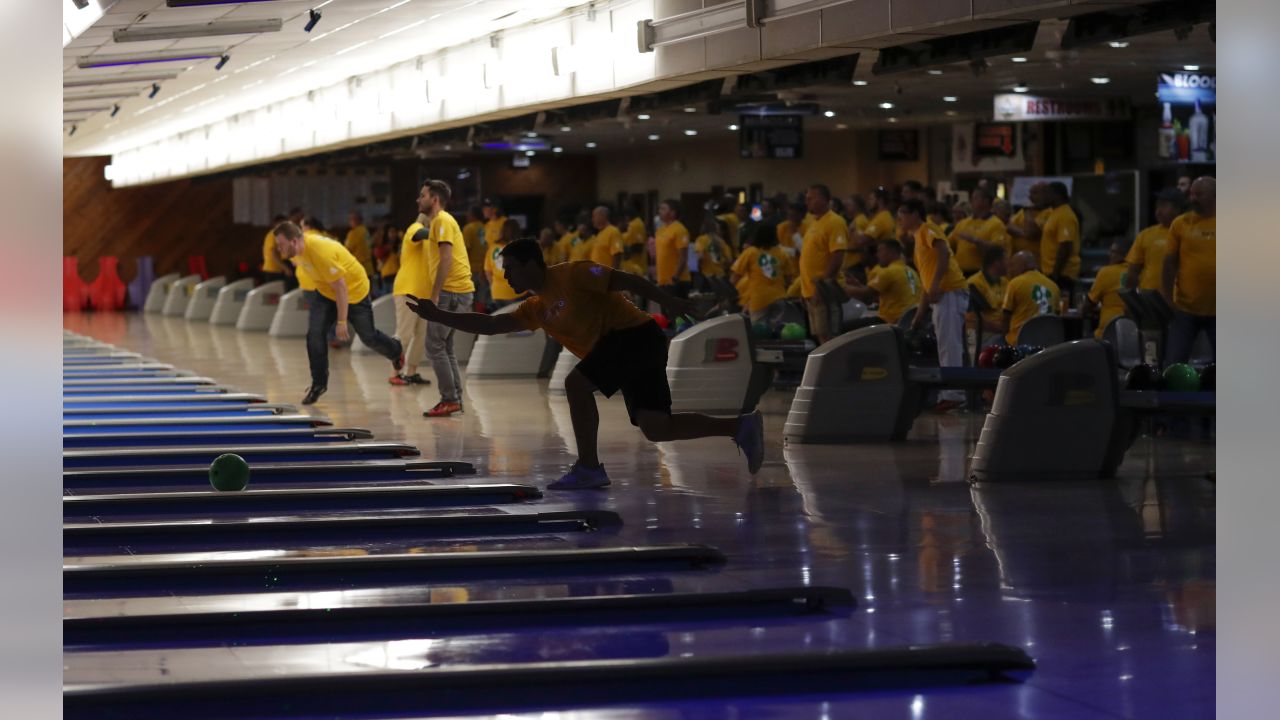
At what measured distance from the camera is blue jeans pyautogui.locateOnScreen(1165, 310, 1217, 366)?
36.8 feet

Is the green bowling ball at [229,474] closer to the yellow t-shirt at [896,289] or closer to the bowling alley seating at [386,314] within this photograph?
the yellow t-shirt at [896,289]

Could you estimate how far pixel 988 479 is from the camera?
926 cm

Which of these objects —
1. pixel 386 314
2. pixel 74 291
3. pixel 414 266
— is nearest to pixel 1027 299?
pixel 414 266

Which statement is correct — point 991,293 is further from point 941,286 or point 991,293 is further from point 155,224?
point 155,224

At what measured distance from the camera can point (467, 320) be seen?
8.55 metres

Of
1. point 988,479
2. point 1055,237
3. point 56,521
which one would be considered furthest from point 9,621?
point 1055,237

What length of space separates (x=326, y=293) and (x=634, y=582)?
7977 millimetres

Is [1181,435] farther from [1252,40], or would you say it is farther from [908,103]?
[908,103]

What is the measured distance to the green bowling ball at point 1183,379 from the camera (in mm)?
9586

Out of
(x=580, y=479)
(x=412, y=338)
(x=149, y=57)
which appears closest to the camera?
(x=580, y=479)

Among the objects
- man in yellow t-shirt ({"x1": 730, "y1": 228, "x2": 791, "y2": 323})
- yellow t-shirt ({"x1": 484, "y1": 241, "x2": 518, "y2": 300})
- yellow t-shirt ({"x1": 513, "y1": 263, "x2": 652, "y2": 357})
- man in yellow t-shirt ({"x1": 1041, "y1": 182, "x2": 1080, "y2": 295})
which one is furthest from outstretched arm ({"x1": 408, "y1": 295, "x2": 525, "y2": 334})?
yellow t-shirt ({"x1": 484, "y1": 241, "x2": 518, "y2": 300})

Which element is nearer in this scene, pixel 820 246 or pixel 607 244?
pixel 820 246

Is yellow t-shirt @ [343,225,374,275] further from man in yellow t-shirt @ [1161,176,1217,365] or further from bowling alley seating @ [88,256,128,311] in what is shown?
man in yellow t-shirt @ [1161,176,1217,365]

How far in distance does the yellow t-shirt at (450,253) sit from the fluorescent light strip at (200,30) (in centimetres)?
205
